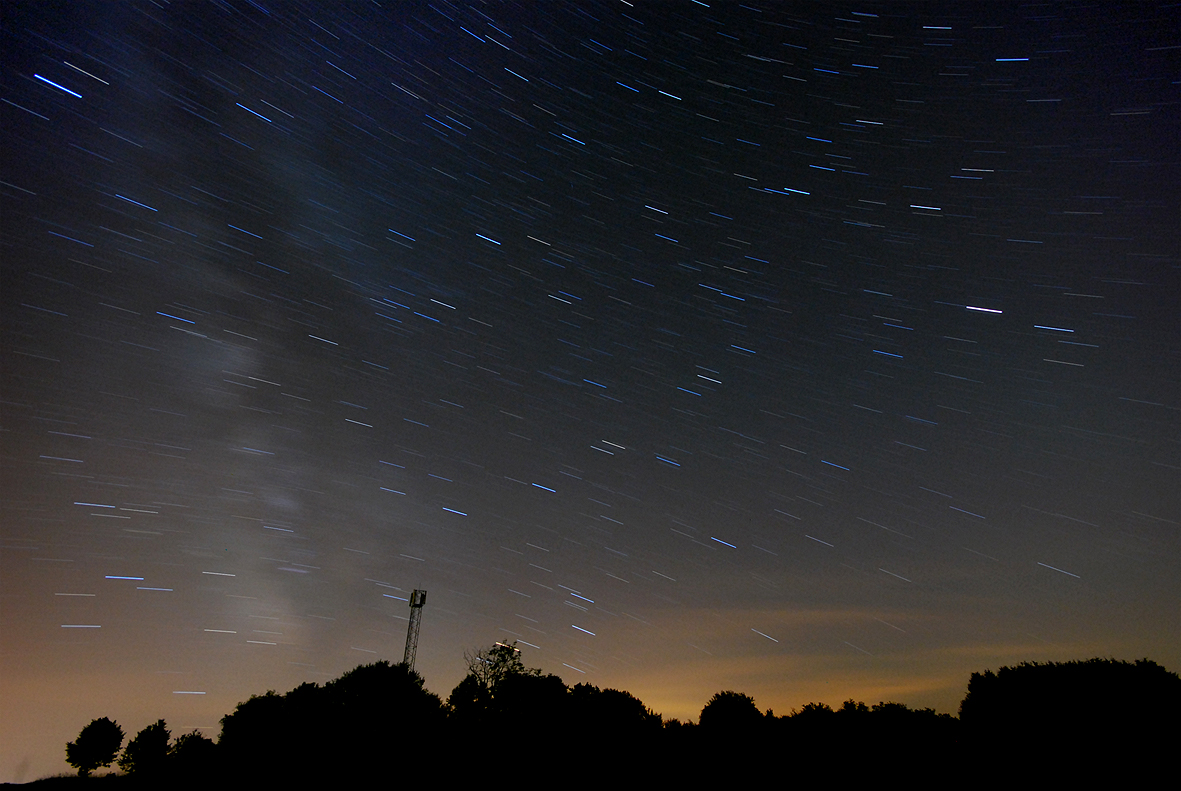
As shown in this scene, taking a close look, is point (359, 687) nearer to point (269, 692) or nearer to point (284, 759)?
point (284, 759)

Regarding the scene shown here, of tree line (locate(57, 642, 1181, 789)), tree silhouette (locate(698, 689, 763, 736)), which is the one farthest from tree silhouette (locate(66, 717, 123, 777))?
tree silhouette (locate(698, 689, 763, 736))

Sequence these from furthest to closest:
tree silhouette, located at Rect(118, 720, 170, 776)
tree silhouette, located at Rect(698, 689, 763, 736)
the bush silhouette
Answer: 1. tree silhouette, located at Rect(118, 720, 170, 776)
2. tree silhouette, located at Rect(698, 689, 763, 736)
3. the bush silhouette

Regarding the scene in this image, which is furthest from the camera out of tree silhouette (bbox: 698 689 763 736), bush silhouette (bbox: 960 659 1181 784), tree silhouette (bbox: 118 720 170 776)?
tree silhouette (bbox: 118 720 170 776)

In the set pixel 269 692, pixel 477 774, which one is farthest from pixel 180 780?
pixel 477 774

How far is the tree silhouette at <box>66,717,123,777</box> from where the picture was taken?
176ft

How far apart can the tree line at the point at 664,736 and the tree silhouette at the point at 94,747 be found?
2030 centimetres

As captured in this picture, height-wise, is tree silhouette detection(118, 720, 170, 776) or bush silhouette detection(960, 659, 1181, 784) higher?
bush silhouette detection(960, 659, 1181, 784)

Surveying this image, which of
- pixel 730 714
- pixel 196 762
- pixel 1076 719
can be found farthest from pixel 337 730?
pixel 1076 719

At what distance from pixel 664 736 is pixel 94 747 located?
185ft

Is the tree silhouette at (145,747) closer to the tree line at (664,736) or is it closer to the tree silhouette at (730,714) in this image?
the tree line at (664,736)

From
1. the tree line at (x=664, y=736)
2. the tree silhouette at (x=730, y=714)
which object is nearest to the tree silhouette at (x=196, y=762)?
the tree line at (x=664, y=736)

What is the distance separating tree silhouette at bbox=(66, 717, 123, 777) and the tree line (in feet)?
66.6

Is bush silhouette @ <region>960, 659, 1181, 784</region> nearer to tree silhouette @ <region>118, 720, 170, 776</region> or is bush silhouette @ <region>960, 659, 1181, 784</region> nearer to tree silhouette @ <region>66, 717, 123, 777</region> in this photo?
tree silhouette @ <region>118, 720, 170, 776</region>

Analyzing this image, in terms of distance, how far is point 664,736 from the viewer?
99.9 ft
